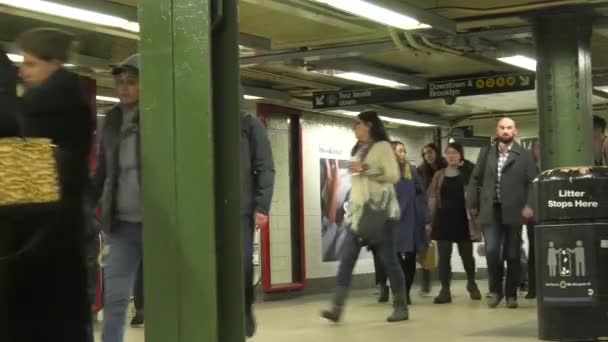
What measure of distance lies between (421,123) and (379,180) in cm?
944

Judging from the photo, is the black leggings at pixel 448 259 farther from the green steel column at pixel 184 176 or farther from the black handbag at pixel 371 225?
the green steel column at pixel 184 176

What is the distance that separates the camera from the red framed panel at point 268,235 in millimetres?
14328

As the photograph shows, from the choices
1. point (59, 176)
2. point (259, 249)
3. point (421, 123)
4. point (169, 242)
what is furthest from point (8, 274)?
point (421, 123)

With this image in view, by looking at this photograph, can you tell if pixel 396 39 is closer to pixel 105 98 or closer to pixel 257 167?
pixel 257 167

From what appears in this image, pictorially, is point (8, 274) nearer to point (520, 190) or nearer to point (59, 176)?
point (59, 176)

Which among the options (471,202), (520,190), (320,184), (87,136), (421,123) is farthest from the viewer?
(421,123)

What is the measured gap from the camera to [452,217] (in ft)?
39.8

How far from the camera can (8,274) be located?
3.49m

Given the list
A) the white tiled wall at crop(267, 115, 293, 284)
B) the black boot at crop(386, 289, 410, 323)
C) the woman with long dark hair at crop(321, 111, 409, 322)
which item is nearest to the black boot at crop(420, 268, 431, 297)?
the white tiled wall at crop(267, 115, 293, 284)

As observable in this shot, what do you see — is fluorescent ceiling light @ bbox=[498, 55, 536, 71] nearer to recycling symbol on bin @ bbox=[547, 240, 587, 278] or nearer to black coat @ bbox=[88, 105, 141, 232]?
recycling symbol on bin @ bbox=[547, 240, 587, 278]

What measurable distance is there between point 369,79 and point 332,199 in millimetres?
3320

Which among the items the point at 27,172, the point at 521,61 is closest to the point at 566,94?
the point at 521,61

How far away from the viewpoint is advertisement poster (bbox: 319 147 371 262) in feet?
52.6

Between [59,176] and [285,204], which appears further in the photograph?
[285,204]
